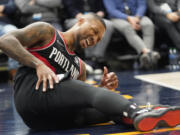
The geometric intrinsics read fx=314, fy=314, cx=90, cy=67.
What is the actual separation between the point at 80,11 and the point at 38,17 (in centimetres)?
83

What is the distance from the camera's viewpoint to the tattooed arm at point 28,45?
193 cm

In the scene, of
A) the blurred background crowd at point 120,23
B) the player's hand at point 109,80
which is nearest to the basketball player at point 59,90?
the player's hand at point 109,80

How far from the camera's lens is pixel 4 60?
215 inches

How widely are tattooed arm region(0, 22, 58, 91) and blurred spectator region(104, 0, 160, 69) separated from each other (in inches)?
132

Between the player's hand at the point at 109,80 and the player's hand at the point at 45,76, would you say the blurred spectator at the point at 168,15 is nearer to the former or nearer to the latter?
the player's hand at the point at 109,80

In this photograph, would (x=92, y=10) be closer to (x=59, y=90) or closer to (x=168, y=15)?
(x=168, y=15)

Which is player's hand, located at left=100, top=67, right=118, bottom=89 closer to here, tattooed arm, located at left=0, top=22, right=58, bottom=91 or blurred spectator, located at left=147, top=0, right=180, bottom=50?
tattooed arm, located at left=0, top=22, right=58, bottom=91

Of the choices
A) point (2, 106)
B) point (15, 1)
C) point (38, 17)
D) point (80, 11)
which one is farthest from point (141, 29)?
point (2, 106)

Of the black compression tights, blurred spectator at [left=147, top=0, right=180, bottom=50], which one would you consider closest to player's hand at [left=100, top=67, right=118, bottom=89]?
the black compression tights

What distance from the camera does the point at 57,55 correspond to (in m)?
2.11

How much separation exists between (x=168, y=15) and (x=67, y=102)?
435 cm

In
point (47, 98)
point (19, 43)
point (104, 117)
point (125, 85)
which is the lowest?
point (125, 85)

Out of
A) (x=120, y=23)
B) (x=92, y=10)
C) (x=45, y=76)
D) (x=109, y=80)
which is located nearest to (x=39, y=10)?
(x=92, y=10)

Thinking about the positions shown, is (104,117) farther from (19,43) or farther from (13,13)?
(13,13)
